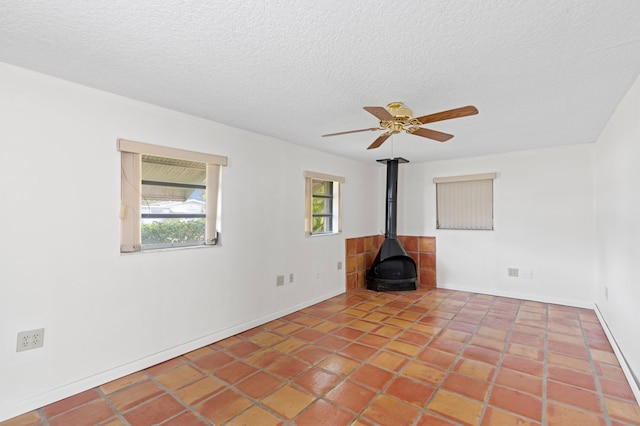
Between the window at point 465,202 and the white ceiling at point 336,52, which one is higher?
the white ceiling at point 336,52

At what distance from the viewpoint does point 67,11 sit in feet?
4.60

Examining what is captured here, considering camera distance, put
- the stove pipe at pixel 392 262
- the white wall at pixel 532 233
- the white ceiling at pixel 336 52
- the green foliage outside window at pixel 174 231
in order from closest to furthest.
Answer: the white ceiling at pixel 336 52
the green foliage outside window at pixel 174 231
the white wall at pixel 532 233
the stove pipe at pixel 392 262

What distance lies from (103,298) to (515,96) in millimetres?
3575

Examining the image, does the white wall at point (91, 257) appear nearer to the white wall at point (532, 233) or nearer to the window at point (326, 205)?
the window at point (326, 205)

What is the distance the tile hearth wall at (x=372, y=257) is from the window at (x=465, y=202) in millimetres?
465

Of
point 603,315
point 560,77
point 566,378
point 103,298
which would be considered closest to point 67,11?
point 103,298

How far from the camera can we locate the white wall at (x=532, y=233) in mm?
4109

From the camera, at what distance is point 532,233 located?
443cm

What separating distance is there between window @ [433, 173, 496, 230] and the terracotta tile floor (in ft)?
5.82

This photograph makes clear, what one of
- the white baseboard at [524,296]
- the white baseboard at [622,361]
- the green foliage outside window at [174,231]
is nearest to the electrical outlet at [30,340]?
the green foliage outside window at [174,231]

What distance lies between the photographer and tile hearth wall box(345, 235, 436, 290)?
5.11m

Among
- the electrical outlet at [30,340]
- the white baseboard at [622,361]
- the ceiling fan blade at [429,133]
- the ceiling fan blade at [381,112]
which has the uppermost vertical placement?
the ceiling fan blade at [429,133]

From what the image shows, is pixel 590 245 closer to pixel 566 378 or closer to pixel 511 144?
pixel 511 144

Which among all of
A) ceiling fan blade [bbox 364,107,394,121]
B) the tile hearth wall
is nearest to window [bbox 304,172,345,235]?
the tile hearth wall
